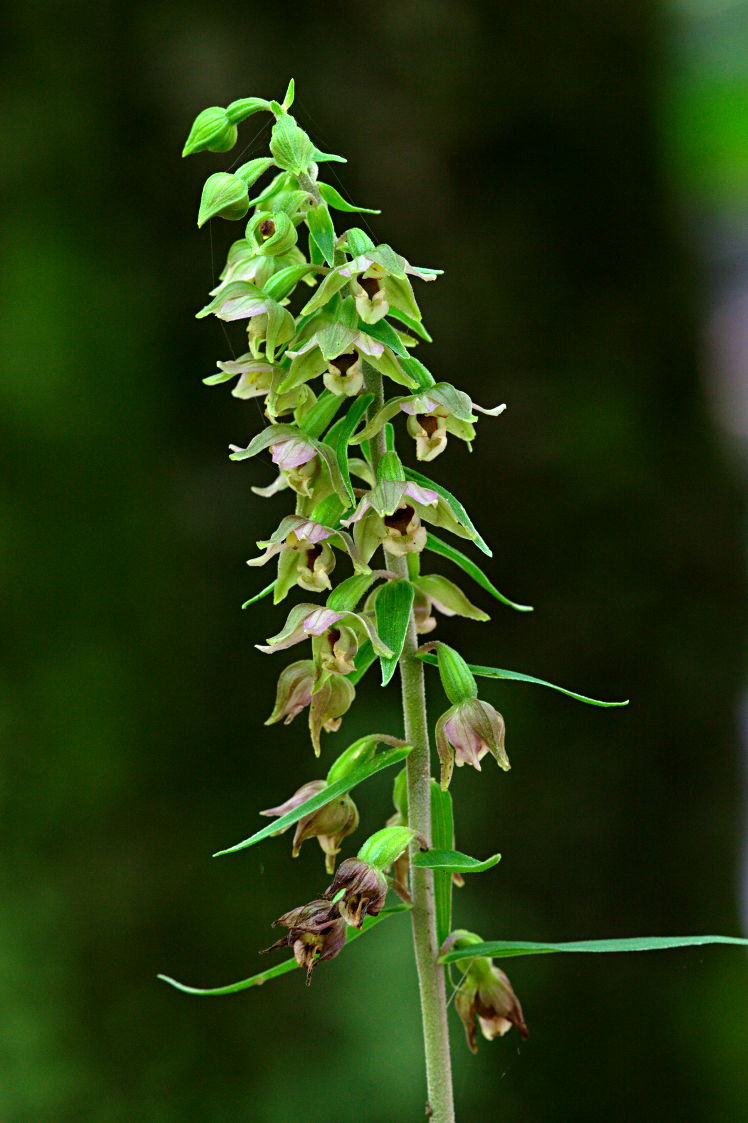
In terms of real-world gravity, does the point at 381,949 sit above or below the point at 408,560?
below

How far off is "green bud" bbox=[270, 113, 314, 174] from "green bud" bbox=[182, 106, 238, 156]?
54mm

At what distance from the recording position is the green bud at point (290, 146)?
2.43 ft

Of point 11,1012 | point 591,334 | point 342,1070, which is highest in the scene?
point 591,334

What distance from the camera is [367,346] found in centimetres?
71

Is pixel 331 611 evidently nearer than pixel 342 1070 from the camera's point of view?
Yes

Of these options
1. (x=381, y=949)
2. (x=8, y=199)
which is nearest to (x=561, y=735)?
(x=381, y=949)

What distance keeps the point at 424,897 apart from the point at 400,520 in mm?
266

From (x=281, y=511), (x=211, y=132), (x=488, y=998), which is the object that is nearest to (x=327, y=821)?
(x=488, y=998)

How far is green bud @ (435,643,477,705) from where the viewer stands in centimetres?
76

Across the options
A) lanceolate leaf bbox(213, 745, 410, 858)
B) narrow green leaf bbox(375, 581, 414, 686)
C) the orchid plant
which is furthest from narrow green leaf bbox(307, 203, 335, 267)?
lanceolate leaf bbox(213, 745, 410, 858)

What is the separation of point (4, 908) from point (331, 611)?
1492 mm

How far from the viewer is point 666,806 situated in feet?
6.61

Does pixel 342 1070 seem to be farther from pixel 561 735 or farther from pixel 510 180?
pixel 510 180

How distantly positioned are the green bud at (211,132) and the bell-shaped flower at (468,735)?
448mm
